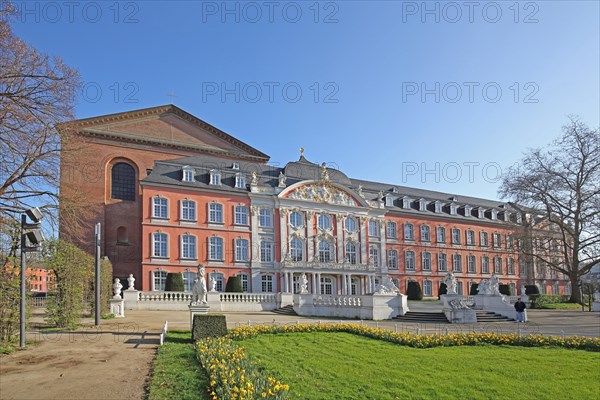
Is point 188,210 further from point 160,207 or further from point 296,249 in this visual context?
point 296,249

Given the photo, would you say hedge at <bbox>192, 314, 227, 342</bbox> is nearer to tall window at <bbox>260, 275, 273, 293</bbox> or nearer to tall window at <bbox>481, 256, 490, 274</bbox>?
tall window at <bbox>260, 275, 273, 293</bbox>

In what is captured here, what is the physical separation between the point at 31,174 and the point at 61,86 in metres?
3.28

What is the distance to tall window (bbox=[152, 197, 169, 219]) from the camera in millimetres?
37656

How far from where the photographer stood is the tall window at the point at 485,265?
182 feet

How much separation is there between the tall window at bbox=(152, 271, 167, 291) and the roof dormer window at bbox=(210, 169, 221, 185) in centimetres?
784

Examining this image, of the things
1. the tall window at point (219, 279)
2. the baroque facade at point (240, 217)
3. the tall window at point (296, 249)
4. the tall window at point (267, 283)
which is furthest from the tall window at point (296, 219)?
the tall window at point (219, 279)

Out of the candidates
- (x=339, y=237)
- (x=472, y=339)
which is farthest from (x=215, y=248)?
(x=472, y=339)

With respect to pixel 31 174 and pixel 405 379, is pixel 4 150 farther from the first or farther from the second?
pixel 405 379

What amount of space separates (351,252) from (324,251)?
2941mm

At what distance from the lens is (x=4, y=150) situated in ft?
49.6

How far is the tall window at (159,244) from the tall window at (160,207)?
1.34 m

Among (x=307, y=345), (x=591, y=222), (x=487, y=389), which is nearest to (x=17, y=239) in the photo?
(x=307, y=345)

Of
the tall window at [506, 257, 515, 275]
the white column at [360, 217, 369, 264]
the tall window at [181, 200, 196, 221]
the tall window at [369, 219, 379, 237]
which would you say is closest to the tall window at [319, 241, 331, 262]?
the white column at [360, 217, 369, 264]

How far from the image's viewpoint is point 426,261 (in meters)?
51.6
